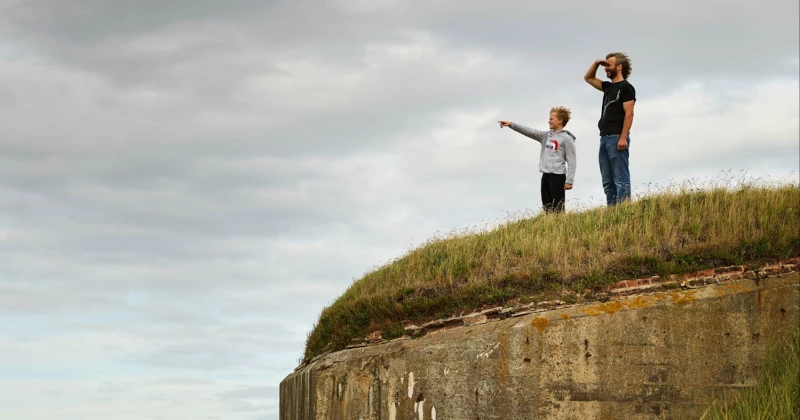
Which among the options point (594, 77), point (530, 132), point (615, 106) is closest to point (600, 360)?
point (615, 106)

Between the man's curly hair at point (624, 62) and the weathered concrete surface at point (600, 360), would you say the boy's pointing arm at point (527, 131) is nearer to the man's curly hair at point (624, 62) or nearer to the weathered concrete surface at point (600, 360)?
the man's curly hair at point (624, 62)

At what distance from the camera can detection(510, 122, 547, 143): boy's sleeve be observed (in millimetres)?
13992

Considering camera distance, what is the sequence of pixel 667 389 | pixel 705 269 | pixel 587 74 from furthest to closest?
pixel 587 74 < pixel 705 269 < pixel 667 389

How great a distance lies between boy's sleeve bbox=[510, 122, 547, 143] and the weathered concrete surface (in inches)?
179

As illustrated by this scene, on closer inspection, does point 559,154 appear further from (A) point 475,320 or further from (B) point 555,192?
(A) point 475,320

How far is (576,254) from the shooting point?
1091 centimetres

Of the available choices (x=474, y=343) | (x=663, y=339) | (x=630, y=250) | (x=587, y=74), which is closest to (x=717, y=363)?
(x=663, y=339)

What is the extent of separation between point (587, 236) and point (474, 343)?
8.31 ft

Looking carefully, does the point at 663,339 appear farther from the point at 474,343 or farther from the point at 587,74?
the point at 587,74

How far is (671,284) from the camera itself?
10188mm

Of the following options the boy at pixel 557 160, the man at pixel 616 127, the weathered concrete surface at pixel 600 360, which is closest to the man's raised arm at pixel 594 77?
the man at pixel 616 127

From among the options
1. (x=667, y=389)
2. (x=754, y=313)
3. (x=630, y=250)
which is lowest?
(x=667, y=389)

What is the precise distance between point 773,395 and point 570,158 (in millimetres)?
5268

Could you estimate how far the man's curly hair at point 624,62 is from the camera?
13.5 meters
